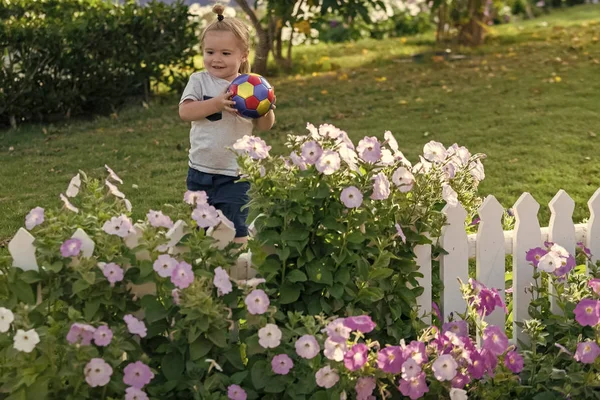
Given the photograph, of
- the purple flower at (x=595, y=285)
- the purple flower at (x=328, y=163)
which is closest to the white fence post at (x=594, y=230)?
the purple flower at (x=595, y=285)

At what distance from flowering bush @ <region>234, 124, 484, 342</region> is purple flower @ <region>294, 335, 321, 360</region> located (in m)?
0.29

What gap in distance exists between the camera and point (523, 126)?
23.5ft

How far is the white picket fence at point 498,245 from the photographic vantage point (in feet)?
10.8

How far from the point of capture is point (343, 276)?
2.96m

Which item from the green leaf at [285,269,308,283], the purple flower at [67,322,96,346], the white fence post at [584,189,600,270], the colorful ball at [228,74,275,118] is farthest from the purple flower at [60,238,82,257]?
the white fence post at [584,189,600,270]

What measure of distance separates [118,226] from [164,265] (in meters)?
0.18

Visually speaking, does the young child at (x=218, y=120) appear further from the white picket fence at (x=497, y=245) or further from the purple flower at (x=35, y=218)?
the purple flower at (x=35, y=218)

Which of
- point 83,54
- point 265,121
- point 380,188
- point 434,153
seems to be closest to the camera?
point 380,188

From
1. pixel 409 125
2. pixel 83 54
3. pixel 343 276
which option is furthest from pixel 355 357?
pixel 83 54

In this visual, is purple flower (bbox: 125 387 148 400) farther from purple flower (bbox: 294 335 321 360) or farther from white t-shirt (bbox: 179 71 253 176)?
white t-shirt (bbox: 179 71 253 176)

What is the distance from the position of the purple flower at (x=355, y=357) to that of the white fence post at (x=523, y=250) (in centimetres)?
88

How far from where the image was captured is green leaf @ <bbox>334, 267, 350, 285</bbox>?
9.68 ft

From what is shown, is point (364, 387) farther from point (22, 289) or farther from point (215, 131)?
point (215, 131)

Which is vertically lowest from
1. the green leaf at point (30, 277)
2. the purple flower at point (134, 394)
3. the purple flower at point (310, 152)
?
the purple flower at point (134, 394)
